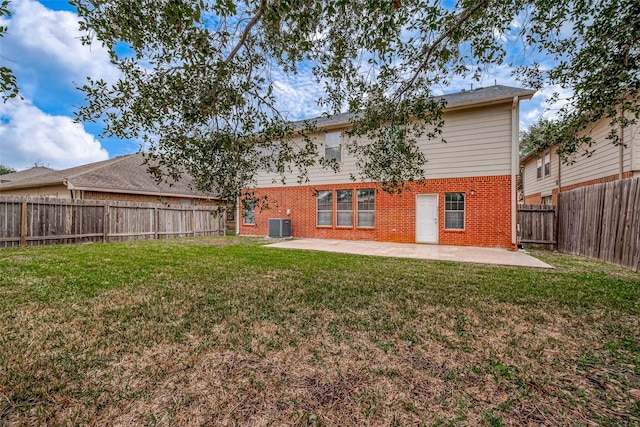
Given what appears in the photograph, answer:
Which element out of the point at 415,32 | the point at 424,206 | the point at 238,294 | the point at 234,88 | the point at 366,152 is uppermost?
the point at 415,32

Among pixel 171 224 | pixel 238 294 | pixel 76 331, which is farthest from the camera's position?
pixel 171 224

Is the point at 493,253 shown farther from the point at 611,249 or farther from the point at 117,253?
the point at 117,253

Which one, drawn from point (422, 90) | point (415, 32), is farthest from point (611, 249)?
point (415, 32)

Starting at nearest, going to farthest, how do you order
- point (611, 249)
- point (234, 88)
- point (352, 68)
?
point (234, 88) → point (352, 68) → point (611, 249)

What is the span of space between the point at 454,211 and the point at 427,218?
954mm

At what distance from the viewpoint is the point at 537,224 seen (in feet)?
32.7

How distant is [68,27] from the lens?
3.58 m

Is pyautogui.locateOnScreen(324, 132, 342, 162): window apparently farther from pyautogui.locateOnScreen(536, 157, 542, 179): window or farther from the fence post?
pyautogui.locateOnScreen(536, 157, 542, 179): window

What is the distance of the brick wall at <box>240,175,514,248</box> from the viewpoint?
934cm

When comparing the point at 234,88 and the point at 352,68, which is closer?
the point at 234,88

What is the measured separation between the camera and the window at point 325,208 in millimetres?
12289

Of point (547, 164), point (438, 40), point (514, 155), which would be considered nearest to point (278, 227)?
point (514, 155)

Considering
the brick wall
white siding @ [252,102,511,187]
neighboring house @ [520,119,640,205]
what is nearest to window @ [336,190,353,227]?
the brick wall

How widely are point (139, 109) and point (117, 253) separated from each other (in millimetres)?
6127
